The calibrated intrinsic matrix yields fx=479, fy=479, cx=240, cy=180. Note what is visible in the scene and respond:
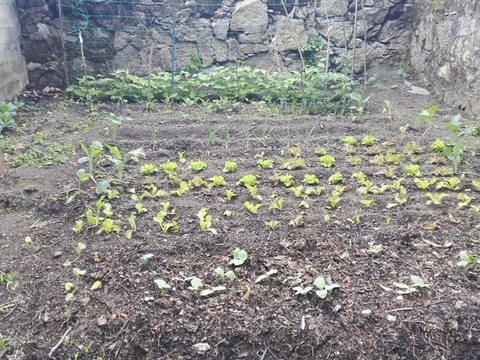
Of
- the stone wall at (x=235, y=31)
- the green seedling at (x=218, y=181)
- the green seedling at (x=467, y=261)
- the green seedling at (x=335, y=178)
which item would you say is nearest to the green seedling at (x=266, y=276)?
the green seedling at (x=467, y=261)

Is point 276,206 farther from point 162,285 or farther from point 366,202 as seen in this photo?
point 162,285

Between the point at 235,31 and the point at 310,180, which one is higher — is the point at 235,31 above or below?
above

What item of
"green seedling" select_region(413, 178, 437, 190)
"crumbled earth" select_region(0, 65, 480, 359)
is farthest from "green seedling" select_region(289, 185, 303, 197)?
"green seedling" select_region(413, 178, 437, 190)

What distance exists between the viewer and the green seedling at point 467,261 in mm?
2352

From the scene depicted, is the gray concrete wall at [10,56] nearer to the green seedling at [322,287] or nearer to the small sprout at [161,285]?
the small sprout at [161,285]

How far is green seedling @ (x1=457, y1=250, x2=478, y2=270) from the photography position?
2.35m

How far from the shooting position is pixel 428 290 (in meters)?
2.25

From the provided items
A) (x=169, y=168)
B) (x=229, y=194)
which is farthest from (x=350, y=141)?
(x=169, y=168)

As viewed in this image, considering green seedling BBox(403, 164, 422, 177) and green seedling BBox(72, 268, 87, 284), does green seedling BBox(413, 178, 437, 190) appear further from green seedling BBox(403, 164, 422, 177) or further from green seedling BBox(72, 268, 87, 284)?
green seedling BBox(72, 268, 87, 284)

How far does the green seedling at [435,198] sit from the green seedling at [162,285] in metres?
1.70

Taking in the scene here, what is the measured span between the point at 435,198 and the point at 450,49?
2976mm

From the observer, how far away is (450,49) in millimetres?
5238

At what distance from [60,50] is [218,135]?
2.70 metres

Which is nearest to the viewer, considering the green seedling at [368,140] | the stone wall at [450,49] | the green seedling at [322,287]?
the green seedling at [322,287]
